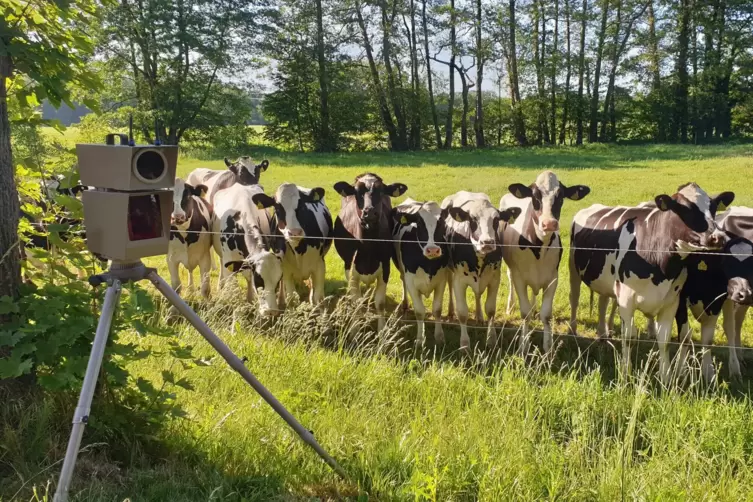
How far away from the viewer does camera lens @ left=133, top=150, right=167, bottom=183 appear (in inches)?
83.6

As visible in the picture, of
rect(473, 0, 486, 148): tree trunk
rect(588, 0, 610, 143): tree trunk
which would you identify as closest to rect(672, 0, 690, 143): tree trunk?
rect(588, 0, 610, 143): tree trunk

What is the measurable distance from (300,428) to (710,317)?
4504 millimetres

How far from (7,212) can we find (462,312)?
445 centimetres

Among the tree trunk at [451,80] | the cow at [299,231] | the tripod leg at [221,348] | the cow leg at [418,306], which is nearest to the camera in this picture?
the tripod leg at [221,348]

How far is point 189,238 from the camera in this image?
7.60 metres

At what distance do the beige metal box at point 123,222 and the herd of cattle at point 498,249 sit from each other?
377 cm

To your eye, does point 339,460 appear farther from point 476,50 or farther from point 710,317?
point 476,50

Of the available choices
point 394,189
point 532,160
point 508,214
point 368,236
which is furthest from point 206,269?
point 532,160

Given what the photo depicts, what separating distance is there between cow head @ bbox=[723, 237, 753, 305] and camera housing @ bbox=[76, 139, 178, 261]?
4.73 m

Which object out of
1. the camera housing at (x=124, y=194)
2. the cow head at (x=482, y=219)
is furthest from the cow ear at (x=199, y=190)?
the camera housing at (x=124, y=194)

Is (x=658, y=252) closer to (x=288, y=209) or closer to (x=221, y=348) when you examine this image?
(x=288, y=209)

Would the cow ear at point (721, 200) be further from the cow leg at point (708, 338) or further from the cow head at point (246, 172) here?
the cow head at point (246, 172)

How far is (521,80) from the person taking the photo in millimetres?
39156

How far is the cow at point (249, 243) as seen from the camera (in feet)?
20.9
